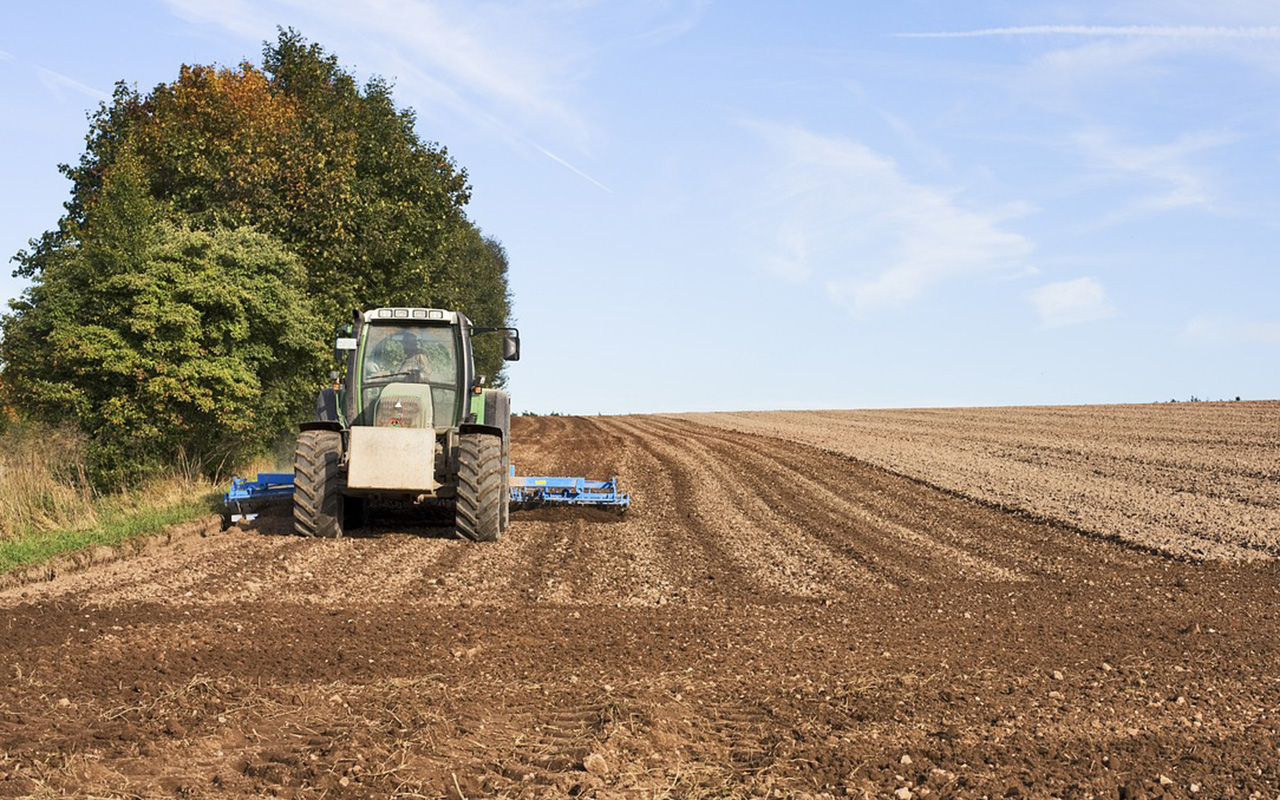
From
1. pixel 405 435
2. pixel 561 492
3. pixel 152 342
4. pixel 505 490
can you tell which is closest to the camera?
pixel 405 435

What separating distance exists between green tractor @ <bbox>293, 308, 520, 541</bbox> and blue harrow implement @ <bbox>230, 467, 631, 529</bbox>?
97cm

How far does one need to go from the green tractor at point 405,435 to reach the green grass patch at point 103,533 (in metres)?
2.46

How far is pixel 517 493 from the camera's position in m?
15.1

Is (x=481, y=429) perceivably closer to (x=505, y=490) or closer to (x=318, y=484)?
(x=505, y=490)

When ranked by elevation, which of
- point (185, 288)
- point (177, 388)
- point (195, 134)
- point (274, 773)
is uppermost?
point (195, 134)

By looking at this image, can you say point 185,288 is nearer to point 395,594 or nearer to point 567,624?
point 395,594

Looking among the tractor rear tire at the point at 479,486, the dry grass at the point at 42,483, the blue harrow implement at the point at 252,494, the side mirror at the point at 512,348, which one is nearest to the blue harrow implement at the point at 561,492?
the tractor rear tire at the point at 479,486

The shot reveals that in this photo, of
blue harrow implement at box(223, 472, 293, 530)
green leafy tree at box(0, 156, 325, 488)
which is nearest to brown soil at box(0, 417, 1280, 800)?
blue harrow implement at box(223, 472, 293, 530)

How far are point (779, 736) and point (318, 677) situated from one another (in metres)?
3.03

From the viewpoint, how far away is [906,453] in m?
26.3

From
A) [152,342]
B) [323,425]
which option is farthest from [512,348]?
[152,342]

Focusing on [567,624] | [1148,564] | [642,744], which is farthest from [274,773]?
[1148,564]

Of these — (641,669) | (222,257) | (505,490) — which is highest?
(222,257)

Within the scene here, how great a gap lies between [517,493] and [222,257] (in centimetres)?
940
